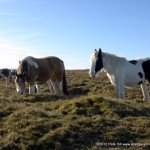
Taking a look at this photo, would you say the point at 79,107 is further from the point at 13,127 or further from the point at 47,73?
the point at 47,73

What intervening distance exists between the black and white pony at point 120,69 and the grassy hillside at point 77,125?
157 inches

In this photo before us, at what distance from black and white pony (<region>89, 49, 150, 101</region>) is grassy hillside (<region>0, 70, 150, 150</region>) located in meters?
3.99

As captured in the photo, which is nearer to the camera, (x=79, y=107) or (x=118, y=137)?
(x=118, y=137)

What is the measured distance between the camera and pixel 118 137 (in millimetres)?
11078

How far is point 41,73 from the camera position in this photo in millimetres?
21797

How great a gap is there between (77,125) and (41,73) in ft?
33.2

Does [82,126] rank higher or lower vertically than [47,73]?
lower

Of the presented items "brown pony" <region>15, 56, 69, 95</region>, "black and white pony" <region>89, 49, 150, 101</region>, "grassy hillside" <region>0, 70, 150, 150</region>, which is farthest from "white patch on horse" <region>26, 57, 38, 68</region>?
"grassy hillside" <region>0, 70, 150, 150</region>

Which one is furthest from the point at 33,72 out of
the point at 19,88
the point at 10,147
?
the point at 10,147

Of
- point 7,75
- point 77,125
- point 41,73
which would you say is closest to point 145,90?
point 41,73

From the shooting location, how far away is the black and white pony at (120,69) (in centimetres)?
1858

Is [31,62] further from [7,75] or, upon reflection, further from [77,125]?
[7,75]

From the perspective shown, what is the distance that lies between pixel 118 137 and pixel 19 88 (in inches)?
405

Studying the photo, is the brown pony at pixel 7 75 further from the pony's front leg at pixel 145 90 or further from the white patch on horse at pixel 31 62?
the pony's front leg at pixel 145 90
